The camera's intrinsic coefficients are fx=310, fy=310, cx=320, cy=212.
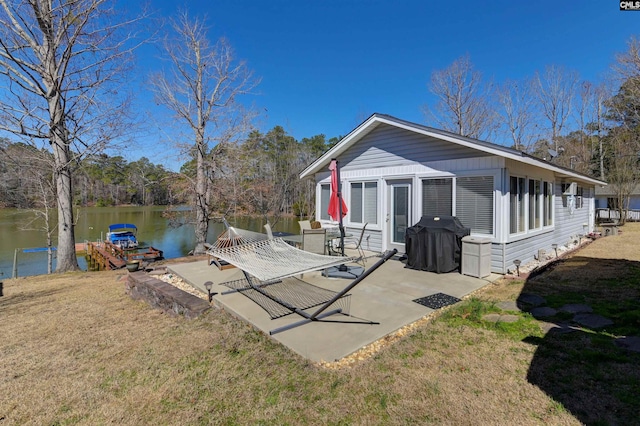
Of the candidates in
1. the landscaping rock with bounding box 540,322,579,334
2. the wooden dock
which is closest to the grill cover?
the landscaping rock with bounding box 540,322,579,334

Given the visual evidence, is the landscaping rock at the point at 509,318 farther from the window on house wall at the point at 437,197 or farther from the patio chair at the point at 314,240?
the patio chair at the point at 314,240

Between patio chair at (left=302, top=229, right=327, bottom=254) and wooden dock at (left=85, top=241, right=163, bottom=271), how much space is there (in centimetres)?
733

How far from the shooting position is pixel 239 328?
141 inches

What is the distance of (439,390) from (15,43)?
37.8 ft

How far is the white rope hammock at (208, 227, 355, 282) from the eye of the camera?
381 cm

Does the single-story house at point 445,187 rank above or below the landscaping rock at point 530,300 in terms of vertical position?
above

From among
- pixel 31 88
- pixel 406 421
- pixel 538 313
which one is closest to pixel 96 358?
pixel 406 421

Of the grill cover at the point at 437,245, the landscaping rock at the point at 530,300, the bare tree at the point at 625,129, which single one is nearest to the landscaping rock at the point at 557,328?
the landscaping rock at the point at 530,300

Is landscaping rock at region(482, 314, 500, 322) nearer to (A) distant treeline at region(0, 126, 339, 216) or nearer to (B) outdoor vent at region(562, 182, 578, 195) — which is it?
(B) outdoor vent at region(562, 182, 578, 195)

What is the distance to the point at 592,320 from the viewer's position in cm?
352

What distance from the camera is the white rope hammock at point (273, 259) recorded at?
12.5ft

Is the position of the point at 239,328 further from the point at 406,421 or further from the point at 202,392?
the point at 406,421

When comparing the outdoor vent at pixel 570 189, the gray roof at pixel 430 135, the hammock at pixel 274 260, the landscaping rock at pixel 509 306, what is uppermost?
the gray roof at pixel 430 135

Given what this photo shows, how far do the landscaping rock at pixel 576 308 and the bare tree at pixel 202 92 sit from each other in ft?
32.5
